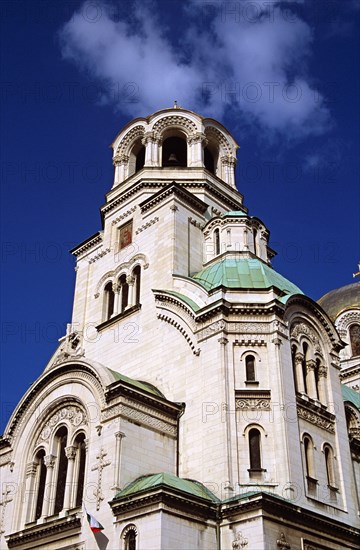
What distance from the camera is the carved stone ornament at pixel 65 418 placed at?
27.0 m

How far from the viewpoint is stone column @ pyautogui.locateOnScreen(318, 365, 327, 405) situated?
28312 millimetres

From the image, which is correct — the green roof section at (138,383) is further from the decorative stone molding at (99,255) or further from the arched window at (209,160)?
the arched window at (209,160)

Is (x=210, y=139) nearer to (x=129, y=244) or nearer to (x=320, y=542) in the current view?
(x=129, y=244)

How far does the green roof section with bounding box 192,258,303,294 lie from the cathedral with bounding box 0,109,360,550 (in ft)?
0.40

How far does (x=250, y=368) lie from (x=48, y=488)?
9.19 m

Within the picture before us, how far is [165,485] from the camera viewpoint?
2155cm

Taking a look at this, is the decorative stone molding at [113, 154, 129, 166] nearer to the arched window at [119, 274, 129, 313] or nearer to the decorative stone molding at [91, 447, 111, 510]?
the arched window at [119, 274, 129, 313]

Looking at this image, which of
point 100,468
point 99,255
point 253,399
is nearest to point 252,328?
point 253,399

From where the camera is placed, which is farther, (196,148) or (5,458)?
(196,148)

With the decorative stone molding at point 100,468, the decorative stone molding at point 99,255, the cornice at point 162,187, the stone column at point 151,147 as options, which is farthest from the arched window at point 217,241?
the decorative stone molding at point 100,468

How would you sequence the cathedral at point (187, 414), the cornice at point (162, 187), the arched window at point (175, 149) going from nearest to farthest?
1. the cathedral at point (187, 414)
2. the cornice at point (162, 187)
3. the arched window at point (175, 149)

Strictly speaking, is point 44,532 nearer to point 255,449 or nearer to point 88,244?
point 255,449

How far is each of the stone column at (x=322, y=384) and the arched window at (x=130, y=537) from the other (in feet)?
32.8

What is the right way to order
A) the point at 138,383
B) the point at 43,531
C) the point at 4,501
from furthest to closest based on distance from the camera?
the point at 4,501 < the point at 138,383 < the point at 43,531
